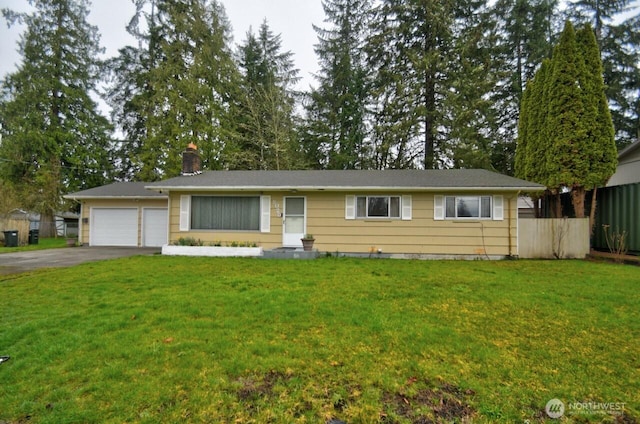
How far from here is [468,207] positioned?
1005 cm

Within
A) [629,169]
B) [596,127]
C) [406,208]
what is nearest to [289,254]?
[406,208]

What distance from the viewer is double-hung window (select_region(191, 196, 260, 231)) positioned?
10.9 metres

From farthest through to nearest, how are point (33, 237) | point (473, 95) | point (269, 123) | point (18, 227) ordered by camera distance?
point (269, 123) < point (473, 95) < point (33, 237) < point (18, 227)

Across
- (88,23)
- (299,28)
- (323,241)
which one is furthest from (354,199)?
(88,23)

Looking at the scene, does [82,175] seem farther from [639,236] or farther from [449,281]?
[639,236]

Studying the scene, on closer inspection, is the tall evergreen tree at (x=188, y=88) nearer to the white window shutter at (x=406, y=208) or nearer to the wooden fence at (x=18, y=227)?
the wooden fence at (x=18, y=227)

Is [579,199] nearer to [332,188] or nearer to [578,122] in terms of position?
[578,122]

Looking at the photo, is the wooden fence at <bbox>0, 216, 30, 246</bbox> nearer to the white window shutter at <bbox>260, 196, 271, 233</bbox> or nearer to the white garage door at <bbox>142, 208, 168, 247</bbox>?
the white garage door at <bbox>142, 208, 168, 247</bbox>

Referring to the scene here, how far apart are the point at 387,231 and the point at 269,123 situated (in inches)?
453

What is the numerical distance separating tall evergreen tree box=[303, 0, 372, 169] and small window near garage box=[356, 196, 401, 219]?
948cm

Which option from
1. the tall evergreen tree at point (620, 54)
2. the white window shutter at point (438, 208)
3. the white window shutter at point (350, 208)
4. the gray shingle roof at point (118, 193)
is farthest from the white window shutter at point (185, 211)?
the tall evergreen tree at point (620, 54)

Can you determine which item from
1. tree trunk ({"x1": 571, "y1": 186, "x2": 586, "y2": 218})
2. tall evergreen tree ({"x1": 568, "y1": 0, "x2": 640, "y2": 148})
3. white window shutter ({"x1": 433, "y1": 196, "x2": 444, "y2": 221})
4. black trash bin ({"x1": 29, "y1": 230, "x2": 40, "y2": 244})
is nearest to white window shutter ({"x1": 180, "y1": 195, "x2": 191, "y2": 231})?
white window shutter ({"x1": 433, "y1": 196, "x2": 444, "y2": 221})

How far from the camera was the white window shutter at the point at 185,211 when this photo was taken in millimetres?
10931

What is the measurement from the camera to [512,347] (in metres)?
3.25
